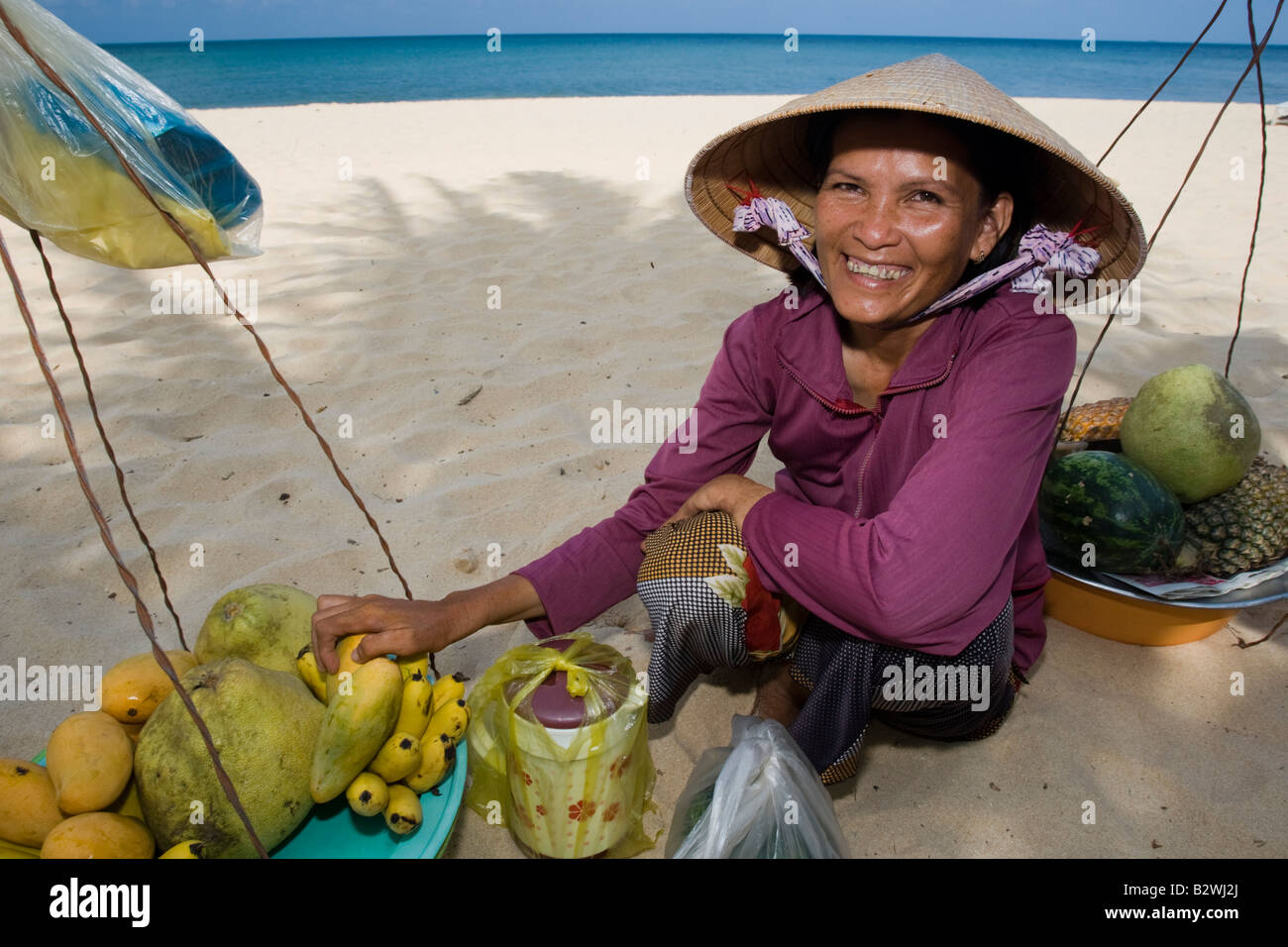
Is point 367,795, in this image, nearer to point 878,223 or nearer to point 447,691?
point 447,691

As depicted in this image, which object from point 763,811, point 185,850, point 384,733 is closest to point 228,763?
point 185,850

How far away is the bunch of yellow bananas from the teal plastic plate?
0.08 feet

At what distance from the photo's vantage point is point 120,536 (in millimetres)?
2400

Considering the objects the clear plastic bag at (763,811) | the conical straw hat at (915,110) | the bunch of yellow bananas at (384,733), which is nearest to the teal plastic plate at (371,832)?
the bunch of yellow bananas at (384,733)

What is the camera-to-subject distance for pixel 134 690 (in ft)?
4.56

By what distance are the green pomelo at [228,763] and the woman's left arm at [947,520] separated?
878mm

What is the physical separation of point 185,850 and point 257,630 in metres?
0.43

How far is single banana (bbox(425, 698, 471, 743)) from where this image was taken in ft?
4.50

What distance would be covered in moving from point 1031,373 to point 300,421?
8.26ft

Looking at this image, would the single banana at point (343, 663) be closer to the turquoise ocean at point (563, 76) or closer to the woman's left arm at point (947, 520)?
the woman's left arm at point (947, 520)

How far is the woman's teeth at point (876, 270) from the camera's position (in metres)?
1.51

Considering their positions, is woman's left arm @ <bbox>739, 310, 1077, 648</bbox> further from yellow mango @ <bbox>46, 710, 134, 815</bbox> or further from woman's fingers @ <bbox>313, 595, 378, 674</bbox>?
yellow mango @ <bbox>46, 710, 134, 815</bbox>
